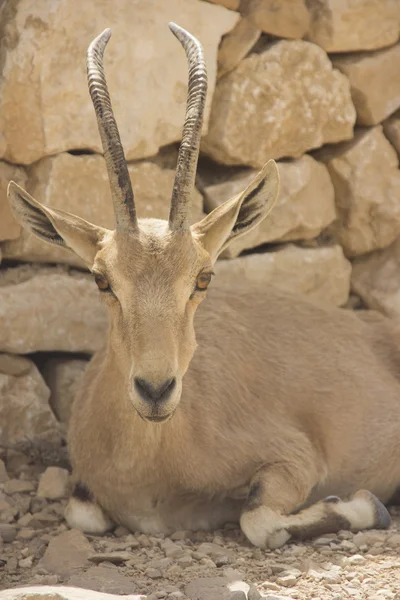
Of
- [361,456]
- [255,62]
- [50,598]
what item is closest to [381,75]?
[255,62]

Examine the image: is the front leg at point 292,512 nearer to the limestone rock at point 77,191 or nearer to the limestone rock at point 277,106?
the limestone rock at point 77,191

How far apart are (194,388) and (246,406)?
39cm

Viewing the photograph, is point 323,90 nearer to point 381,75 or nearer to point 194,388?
point 381,75

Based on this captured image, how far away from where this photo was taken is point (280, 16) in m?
7.20

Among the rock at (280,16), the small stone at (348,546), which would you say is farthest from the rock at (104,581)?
the rock at (280,16)

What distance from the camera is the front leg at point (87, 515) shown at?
563 cm

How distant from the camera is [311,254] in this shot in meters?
7.63

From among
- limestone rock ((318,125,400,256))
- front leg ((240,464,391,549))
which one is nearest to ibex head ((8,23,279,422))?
front leg ((240,464,391,549))

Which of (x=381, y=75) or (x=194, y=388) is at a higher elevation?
(x=381, y=75)

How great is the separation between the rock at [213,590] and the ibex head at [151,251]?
81cm

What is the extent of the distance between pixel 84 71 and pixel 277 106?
5.20 ft

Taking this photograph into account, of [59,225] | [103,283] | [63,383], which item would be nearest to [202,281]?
[103,283]

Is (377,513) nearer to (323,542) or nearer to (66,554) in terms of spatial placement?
(323,542)

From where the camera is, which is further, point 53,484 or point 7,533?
point 53,484
